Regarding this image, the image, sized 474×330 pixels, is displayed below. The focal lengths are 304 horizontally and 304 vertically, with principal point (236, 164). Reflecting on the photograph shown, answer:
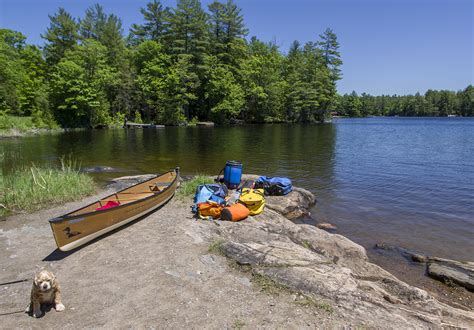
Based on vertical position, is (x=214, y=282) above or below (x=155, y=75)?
below

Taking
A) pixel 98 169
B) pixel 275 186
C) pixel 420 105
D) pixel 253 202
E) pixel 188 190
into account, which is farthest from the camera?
pixel 420 105

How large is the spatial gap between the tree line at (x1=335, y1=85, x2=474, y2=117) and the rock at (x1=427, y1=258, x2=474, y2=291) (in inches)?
4896

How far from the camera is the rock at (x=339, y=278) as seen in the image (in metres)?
5.07

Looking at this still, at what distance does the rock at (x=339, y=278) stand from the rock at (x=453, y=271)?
1670mm

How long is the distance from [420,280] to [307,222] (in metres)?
4.43

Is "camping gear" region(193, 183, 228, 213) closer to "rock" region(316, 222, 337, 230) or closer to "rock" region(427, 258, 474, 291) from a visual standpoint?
"rock" region(316, 222, 337, 230)

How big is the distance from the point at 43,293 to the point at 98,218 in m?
2.81

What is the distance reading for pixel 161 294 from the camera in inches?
216

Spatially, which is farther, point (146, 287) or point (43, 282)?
point (146, 287)

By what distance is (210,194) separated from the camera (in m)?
10.8

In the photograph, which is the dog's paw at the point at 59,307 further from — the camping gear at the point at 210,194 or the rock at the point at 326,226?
the rock at the point at 326,226

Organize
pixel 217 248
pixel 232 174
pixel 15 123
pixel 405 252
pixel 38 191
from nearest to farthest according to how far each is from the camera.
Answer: pixel 217 248 < pixel 405 252 < pixel 38 191 < pixel 232 174 < pixel 15 123

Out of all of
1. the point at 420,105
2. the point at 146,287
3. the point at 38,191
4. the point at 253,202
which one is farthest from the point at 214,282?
the point at 420,105

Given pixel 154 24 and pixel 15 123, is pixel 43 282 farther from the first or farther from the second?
pixel 154 24
